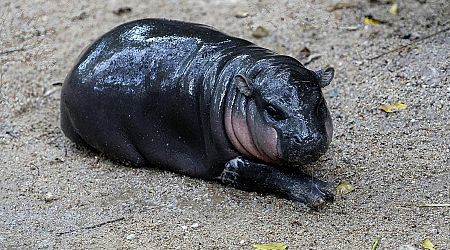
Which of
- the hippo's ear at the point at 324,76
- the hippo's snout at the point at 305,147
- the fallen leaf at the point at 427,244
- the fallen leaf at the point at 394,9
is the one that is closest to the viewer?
the fallen leaf at the point at 427,244

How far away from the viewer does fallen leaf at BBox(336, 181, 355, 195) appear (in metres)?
5.49

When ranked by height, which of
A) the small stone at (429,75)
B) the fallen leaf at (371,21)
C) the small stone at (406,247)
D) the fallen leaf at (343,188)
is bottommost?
the fallen leaf at (343,188)

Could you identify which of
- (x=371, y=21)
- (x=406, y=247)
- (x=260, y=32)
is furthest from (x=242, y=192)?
(x=371, y=21)

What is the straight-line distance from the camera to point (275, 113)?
519 cm

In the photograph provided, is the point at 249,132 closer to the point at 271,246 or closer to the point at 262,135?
the point at 262,135

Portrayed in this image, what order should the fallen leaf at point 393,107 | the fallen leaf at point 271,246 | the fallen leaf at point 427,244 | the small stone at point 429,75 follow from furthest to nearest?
the small stone at point 429,75
the fallen leaf at point 393,107
the fallen leaf at point 271,246
the fallen leaf at point 427,244

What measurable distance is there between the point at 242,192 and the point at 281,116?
27.4 inches

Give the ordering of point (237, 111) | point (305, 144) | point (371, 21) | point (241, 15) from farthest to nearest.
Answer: point (241, 15)
point (371, 21)
point (237, 111)
point (305, 144)

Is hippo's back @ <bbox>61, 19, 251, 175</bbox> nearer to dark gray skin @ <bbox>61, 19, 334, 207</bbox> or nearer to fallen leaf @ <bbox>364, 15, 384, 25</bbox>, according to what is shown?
dark gray skin @ <bbox>61, 19, 334, 207</bbox>

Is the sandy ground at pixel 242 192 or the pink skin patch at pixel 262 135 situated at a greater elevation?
the pink skin patch at pixel 262 135

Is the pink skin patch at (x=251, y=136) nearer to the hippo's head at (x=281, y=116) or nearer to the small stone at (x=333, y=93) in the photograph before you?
the hippo's head at (x=281, y=116)

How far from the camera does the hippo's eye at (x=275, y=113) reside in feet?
16.9

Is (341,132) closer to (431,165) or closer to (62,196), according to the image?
(431,165)

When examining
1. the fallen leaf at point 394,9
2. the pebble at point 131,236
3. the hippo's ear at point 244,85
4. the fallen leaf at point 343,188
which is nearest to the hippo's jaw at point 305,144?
the hippo's ear at point 244,85
